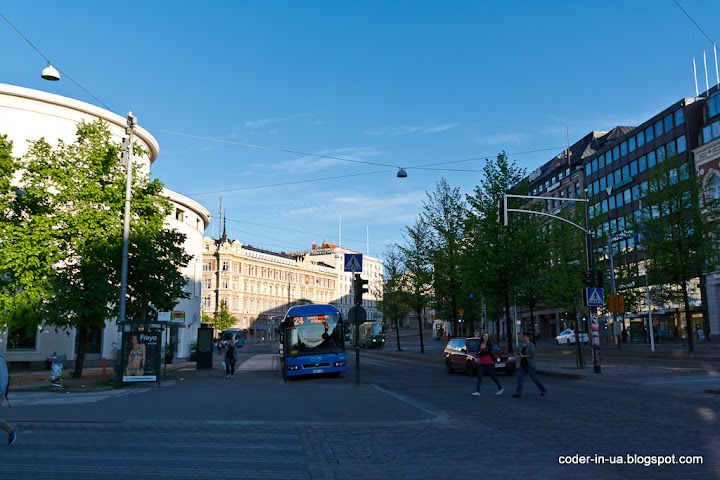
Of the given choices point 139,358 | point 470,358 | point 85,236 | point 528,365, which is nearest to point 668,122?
point 470,358

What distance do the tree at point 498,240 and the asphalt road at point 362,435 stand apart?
14793mm

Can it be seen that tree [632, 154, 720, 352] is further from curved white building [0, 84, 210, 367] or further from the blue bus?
curved white building [0, 84, 210, 367]

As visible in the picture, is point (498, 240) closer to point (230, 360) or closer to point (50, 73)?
point (230, 360)

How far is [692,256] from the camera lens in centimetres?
3359

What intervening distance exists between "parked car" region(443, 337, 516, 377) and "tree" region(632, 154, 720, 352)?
15.2 meters

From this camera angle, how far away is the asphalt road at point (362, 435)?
706 cm

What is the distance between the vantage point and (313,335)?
24.8m

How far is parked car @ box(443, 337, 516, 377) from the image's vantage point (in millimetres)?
23641

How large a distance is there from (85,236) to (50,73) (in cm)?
669

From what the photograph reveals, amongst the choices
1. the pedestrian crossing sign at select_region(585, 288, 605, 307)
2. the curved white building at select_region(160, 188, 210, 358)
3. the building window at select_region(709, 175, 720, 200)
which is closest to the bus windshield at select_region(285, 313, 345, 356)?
the pedestrian crossing sign at select_region(585, 288, 605, 307)

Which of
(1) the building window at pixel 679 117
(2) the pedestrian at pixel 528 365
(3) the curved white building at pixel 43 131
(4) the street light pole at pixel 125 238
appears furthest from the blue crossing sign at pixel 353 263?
(1) the building window at pixel 679 117

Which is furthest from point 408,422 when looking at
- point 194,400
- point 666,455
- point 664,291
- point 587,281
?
point 664,291

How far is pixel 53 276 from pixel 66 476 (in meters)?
18.2

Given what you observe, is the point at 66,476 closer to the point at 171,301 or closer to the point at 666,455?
the point at 666,455
